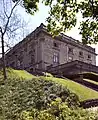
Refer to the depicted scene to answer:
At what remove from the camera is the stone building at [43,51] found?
53.7m

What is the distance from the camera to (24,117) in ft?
42.8

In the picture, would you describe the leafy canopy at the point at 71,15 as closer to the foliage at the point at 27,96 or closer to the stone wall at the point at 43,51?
the foliage at the point at 27,96

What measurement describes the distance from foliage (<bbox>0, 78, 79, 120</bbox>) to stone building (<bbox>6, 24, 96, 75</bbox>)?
29519 mm

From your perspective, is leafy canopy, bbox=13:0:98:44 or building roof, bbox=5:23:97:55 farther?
building roof, bbox=5:23:97:55

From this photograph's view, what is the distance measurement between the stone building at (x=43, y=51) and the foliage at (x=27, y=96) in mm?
29519

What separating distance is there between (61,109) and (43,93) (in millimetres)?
4997

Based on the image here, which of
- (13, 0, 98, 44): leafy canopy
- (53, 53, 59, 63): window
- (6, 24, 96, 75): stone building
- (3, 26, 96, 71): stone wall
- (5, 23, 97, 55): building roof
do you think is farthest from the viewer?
(53, 53, 59, 63): window

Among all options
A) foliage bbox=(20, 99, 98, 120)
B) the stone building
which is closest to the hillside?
foliage bbox=(20, 99, 98, 120)

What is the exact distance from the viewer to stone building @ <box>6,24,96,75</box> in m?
53.7

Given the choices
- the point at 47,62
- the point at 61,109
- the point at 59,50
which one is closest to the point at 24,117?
the point at 61,109

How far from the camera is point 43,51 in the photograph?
5394 centimetres

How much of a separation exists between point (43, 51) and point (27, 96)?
1426 inches

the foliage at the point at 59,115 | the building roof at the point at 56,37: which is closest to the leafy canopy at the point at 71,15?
the foliage at the point at 59,115

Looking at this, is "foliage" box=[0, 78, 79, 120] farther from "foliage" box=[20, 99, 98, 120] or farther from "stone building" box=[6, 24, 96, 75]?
"stone building" box=[6, 24, 96, 75]
